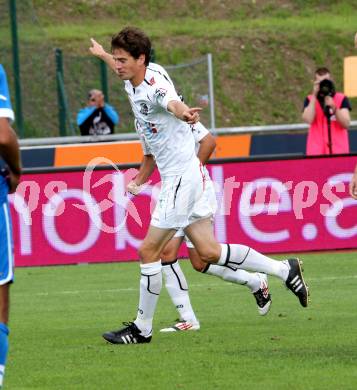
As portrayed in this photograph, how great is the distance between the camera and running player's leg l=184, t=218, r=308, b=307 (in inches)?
388

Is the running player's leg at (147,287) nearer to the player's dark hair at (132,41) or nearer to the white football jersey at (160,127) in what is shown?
the white football jersey at (160,127)

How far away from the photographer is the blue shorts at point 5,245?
22.0 ft

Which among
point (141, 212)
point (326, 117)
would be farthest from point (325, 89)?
point (141, 212)

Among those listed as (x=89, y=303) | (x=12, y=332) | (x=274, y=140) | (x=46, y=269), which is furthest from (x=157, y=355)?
(x=274, y=140)

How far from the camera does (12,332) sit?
34.9ft

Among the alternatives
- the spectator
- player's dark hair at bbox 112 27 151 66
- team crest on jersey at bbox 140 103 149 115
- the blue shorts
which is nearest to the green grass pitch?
the blue shorts

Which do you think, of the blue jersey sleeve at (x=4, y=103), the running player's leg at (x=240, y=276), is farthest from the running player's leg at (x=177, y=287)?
the blue jersey sleeve at (x=4, y=103)

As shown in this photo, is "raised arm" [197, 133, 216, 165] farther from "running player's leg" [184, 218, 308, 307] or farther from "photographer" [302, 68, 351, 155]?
"photographer" [302, 68, 351, 155]

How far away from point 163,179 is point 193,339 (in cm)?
118

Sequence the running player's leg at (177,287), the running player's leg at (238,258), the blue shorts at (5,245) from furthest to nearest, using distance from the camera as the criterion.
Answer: the running player's leg at (177,287), the running player's leg at (238,258), the blue shorts at (5,245)

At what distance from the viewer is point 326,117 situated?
18156 millimetres

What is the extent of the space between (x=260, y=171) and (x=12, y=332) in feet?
19.7

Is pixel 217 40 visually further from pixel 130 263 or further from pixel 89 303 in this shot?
pixel 89 303

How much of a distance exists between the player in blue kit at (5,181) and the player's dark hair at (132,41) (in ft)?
9.20
